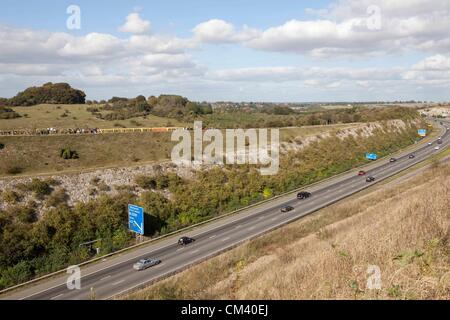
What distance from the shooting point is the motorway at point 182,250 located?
1087 inches

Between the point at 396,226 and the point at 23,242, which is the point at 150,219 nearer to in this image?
the point at 23,242

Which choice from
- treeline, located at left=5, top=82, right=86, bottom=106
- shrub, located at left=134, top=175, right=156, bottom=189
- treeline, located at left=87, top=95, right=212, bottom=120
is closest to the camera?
shrub, located at left=134, top=175, right=156, bottom=189

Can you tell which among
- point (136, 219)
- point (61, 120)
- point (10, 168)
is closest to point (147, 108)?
point (61, 120)

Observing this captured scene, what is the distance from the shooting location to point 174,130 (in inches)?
2655

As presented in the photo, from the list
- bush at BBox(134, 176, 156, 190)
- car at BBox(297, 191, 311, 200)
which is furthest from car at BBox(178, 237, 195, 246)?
car at BBox(297, 191, 311, 200)

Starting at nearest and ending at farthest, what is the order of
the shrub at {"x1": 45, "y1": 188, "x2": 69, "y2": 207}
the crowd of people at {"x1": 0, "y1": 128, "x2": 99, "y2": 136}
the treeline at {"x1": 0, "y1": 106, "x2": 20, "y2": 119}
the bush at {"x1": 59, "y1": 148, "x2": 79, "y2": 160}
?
1. the shrub at {"x1": 45, "y1": 188, "x2": 69, "y2": 207}
2. the bush at {"x1": 59, "y1": 148, "x2": 79, "y2": 160}
3. the crowd of people at {"x1": 0, "y1": 128, "x2": 99, "y2": 136}
4. the treeline at {"x1": 0, "y1": 106, "x2": 20, "y2": 119}

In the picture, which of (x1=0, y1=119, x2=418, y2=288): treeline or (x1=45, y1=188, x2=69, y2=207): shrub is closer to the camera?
(x1=0, y1=119, x2=418, y2=288): treeline

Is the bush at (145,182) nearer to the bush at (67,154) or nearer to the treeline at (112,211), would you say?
the treeline at (112,211)

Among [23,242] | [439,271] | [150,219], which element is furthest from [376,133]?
[439,271]

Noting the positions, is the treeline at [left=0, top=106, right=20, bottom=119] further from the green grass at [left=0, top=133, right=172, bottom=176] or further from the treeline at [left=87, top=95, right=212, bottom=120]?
the green grass at [left=0, top=133, right=172, bottom=176]

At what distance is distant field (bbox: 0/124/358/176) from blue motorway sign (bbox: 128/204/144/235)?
44.7 ft

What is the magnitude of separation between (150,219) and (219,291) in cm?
3120

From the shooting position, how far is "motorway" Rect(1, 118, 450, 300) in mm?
27609
